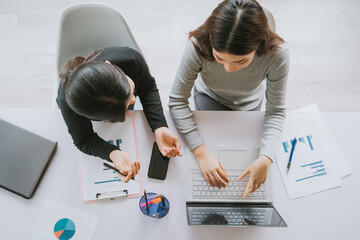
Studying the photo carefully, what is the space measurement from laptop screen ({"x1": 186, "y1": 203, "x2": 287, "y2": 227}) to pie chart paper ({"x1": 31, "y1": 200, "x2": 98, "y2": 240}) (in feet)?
1.14

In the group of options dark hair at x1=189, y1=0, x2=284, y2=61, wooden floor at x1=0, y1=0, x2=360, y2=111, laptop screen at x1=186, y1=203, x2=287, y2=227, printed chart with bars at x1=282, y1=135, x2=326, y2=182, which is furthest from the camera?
wooden floor at x1=0, y1=0, x2=360, y2=111

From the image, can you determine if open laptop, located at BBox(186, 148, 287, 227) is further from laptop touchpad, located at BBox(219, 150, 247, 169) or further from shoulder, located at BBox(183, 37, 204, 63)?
shoulder, located at BBox(183, 37, 204, 63)

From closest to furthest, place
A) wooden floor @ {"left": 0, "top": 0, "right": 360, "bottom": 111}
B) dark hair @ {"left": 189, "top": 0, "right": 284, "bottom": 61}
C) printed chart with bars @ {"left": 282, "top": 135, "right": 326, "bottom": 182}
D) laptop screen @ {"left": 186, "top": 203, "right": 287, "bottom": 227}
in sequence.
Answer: dark hair @ {"left": 189, "top": 0, "right": 284, "bottom": 61} → laptop screen @ {"left": 186, "top": 203, "right": 287, "bottom": 227} → printed chart with bars @ {"left": 282, "top": 135, "right": 326, "bottom": 182} → wooden floor @ {"left": 0, "top": 0, "right": 360, "bottom": 111}

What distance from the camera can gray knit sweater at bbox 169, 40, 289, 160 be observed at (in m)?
0.93

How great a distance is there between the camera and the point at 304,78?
1788 mm

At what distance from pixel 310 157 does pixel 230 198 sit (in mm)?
344

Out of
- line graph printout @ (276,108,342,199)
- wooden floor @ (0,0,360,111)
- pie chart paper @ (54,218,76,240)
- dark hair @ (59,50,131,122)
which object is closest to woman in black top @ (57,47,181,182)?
dark hair @ (59,50,131,122)

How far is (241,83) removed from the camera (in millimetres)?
A: 1059

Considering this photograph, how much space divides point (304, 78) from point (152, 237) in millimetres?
1465

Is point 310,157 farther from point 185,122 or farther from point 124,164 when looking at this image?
point 124,164

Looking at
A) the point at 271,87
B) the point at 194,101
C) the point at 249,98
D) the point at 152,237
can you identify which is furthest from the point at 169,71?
the point at 152,237

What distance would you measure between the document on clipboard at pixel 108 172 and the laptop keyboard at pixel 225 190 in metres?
0.21

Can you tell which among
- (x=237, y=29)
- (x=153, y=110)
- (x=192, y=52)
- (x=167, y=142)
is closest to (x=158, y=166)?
(x=167, y=142)

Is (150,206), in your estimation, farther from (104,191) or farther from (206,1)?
(206,1)
